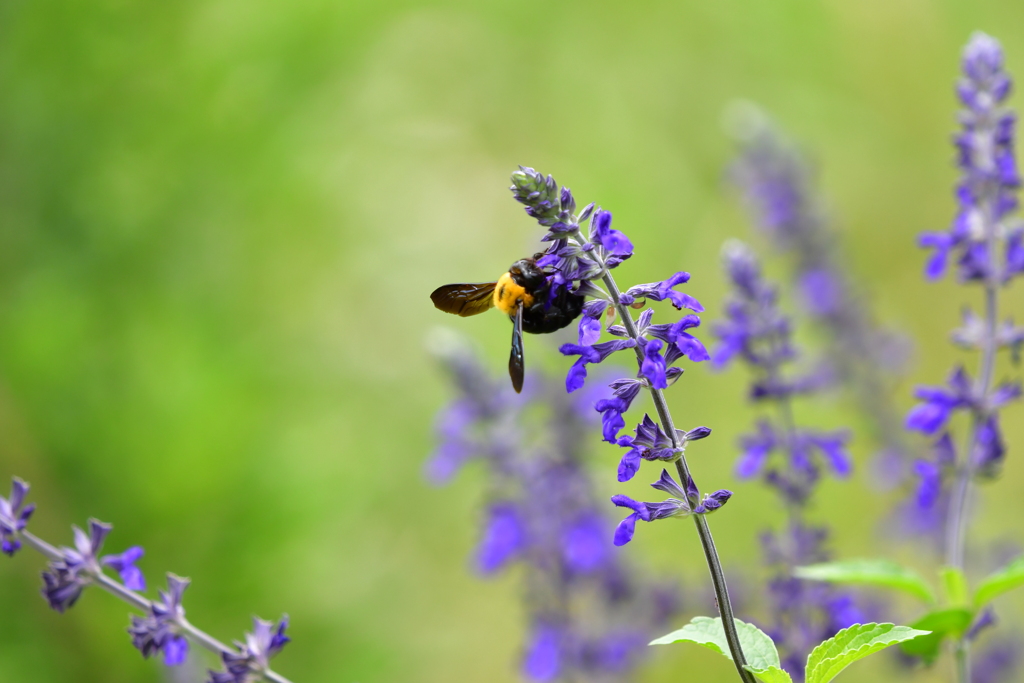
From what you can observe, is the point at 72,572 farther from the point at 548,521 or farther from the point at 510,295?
the point at 548,521

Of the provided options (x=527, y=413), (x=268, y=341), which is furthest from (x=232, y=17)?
(x=527, y=413)

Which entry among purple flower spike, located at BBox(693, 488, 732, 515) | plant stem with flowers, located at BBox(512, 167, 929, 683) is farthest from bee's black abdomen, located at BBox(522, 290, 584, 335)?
purple flower spike, located at BBox(693, 488, 732, 515)

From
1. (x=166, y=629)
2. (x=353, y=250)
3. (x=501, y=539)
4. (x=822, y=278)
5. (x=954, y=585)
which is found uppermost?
(x=353, y=250)

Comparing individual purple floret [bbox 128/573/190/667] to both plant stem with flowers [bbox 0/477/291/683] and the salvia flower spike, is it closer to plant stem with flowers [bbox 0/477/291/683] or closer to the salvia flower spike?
plant stem with flowers [bbox 0/477/291/683]

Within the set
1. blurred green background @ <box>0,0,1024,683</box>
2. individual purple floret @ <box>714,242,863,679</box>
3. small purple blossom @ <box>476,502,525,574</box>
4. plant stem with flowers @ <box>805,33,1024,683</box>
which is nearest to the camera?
Result: plant stem with flowers @ <box>805,33,1024,683</box>

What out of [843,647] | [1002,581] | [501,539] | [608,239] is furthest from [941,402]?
[501,539]

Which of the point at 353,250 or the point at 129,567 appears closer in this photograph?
the point at 129,567
